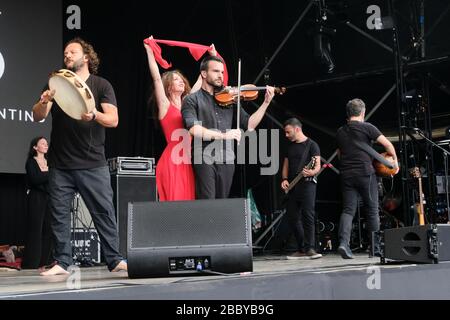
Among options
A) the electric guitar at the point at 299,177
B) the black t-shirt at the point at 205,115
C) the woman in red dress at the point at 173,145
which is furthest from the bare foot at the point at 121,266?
the electric guitar at the point at 299,177

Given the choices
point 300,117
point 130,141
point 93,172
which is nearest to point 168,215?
point 93,172

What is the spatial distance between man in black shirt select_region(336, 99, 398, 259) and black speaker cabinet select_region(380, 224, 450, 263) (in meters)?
1.96

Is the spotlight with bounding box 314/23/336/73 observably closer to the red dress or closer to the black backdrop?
the black backdrop

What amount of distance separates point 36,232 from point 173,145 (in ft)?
9.63

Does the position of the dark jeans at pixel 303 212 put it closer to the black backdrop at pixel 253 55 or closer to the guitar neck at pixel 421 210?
the guitar neck at pixel 421 210

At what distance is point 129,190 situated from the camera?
685 cm

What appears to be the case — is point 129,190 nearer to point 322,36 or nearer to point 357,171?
point 357,171

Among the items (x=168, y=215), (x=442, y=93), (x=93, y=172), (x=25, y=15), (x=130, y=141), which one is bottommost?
(x=168, y=215)

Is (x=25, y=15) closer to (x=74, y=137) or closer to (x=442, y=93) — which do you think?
(x=74, y=137)

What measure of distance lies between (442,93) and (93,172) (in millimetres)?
6257

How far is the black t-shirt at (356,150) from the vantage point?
5.90 m

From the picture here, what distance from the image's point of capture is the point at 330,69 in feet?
28.2

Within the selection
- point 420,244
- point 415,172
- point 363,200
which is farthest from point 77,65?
point 415,172

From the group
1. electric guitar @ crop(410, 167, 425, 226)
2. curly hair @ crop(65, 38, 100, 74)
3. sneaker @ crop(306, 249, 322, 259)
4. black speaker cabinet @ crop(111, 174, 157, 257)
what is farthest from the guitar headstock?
curly hair @ crop(65, 38, 100, 74)
